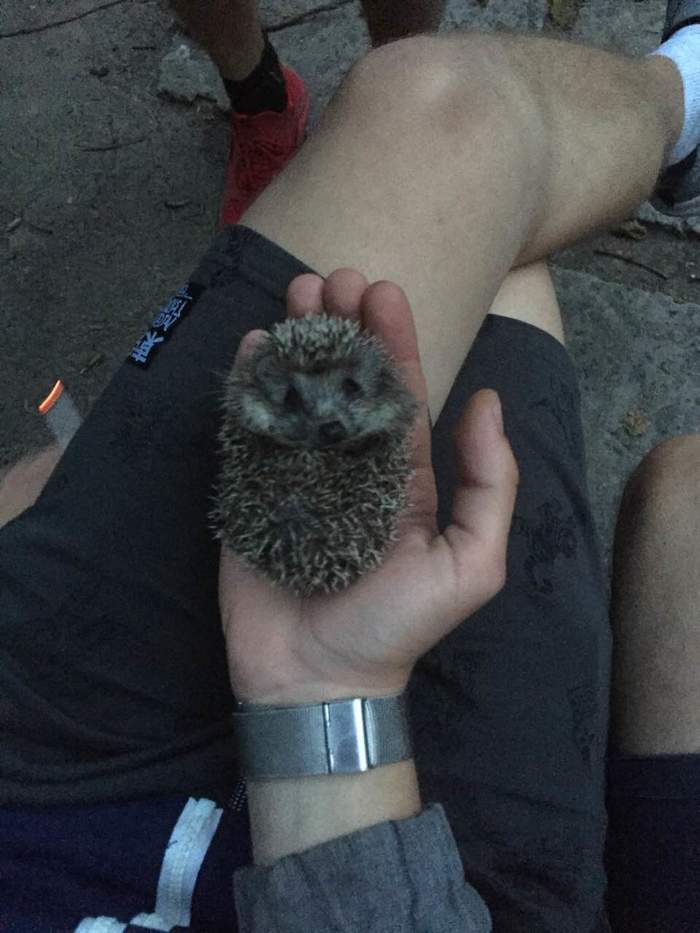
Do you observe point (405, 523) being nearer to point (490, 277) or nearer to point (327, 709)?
point (327, 709)

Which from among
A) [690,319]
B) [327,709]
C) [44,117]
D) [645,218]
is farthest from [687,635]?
[44,117]

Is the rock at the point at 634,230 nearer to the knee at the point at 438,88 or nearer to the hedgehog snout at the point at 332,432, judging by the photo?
the knee at the point at 438,88

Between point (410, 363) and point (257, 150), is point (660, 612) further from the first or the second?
point (257, 150)

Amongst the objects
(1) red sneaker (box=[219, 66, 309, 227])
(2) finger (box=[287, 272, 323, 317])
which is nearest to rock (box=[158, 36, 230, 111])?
(1) red sneaker (box=[219, 66, 309, 227])

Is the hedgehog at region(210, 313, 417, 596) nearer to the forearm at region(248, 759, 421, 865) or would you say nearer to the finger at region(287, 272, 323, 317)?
the finger at region(287, 272, 323, 317)

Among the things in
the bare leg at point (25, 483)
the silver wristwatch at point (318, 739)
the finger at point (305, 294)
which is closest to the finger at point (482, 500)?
the silver wristwatch at point (318, 739)

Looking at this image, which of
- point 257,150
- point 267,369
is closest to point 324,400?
point 267,369
